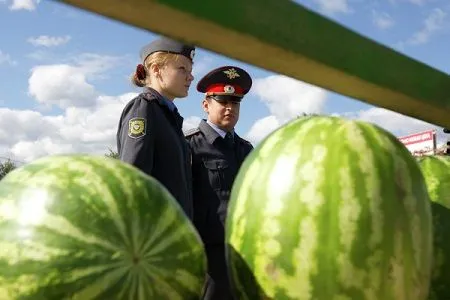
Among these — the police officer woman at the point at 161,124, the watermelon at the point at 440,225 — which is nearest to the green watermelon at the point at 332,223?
the watermelon at the point at 440,225

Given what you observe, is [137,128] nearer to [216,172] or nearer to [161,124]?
[161,124]

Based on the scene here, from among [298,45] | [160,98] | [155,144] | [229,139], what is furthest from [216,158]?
[298,45]

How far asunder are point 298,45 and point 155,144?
2.51 meters

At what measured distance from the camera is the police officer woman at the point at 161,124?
342 cm

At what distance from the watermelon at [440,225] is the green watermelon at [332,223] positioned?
28cm

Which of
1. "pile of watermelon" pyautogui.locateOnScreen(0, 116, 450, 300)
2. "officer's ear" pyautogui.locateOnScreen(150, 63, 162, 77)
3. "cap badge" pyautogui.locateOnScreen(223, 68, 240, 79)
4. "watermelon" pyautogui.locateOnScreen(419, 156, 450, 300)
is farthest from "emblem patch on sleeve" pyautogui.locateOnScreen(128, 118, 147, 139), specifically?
"pile of watermelon" pyautogui.locateOnScreen(0, 116, 450, 300)

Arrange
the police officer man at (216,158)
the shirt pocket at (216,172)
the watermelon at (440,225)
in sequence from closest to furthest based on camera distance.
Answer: the watermelon at (440,225)
the police officer man at (216,158)
the shirt pocket at (216,172)

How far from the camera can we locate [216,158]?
4578mm

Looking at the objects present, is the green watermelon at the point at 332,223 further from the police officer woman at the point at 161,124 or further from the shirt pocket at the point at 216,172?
the shirt pocket at the point at 216,172

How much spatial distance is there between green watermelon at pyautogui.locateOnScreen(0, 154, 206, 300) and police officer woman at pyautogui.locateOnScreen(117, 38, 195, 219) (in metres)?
2.31

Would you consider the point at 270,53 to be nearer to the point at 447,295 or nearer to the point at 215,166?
the point at 447,295

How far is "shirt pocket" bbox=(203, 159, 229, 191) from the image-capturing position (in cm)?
438

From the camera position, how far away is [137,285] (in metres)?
0.92

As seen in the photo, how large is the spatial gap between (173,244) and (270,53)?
0.34 metres
